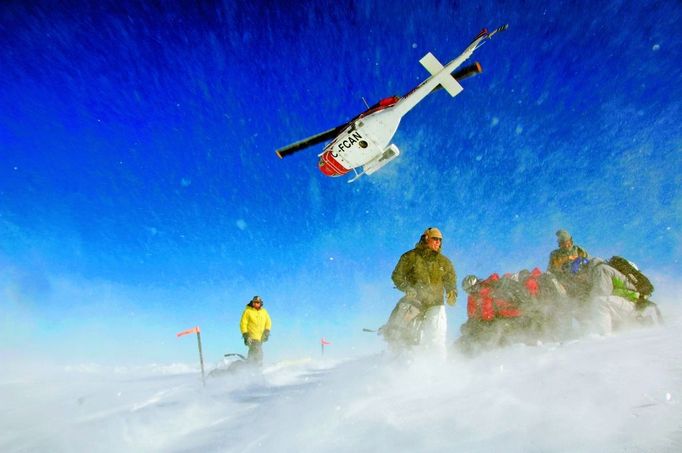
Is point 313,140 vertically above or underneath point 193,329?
above

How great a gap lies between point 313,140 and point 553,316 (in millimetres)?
14432

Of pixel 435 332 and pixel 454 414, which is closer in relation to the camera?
pixel 454 414

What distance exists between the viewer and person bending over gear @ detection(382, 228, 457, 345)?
5633mm

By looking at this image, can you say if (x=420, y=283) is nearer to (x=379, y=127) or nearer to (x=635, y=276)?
(x=635, y=276)

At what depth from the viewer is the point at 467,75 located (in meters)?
17.7

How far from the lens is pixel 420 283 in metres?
5.69

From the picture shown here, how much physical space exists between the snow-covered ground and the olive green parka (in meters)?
1.20

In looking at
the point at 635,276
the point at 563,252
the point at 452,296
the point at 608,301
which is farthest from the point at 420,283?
the point at 635,276

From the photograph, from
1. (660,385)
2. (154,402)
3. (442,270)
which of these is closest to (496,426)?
(660,385)

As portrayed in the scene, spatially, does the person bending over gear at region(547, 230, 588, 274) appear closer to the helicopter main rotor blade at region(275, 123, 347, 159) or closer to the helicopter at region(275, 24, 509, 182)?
the helicopter at region(275, 24, 509, 182)

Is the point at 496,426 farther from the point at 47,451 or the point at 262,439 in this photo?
the point at 47,451

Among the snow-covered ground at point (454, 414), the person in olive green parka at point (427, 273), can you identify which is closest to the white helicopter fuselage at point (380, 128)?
the person in olive green parka at point (427, 273)

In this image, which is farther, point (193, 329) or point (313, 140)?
point (313, 140)

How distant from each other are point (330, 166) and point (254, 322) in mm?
8590
